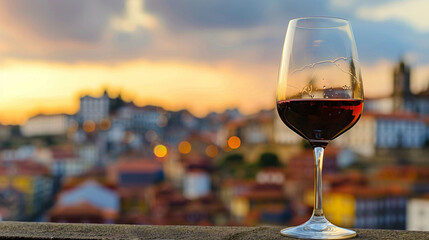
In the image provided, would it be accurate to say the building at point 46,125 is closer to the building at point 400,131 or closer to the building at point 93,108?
the building at point 93,108

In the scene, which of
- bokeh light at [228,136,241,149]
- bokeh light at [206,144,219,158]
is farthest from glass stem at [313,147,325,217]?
bokeh light at [206,144,219,158]

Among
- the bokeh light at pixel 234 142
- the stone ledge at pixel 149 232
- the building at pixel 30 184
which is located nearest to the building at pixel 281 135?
the bokeh light at pixel 234 142

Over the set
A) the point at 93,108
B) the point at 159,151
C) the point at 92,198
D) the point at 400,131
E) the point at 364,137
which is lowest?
the point at 92,198

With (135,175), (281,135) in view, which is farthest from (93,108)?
(281,135)

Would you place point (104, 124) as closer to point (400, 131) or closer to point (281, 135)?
point (281, 135)

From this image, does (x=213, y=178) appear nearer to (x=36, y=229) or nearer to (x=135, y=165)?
(x=135, y=165)

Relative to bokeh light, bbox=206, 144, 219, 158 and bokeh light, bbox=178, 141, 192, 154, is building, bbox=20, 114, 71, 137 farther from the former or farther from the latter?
bokeh light, bbox=206, 144, 219, 158
